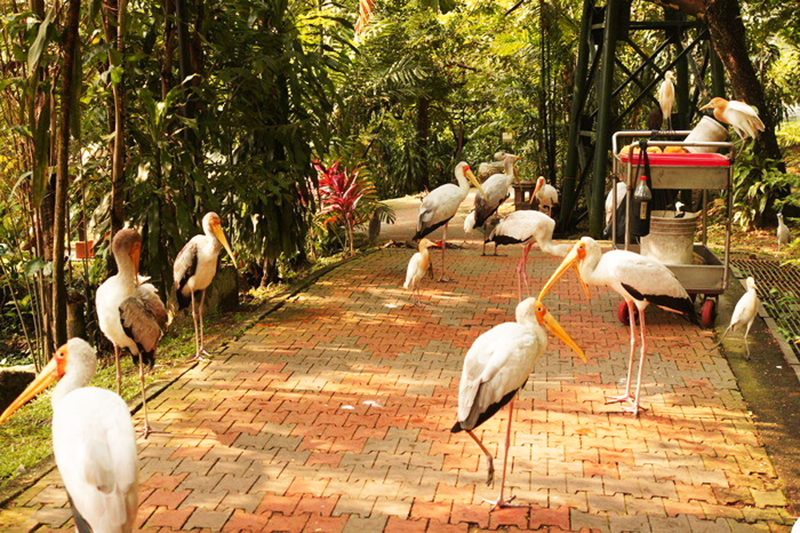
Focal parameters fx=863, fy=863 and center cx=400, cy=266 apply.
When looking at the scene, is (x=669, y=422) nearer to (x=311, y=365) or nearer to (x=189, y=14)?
(x=311, y=365)

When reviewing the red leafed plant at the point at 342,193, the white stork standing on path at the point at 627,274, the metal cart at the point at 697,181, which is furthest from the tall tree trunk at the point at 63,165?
the red leafed plant at the point at 342,193

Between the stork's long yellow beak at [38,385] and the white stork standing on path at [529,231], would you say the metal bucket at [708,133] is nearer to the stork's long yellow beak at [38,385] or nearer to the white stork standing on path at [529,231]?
the white stork standing on path at [529,231]

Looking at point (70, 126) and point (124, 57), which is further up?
point (124, 57)

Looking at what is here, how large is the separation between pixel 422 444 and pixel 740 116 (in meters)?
5.68

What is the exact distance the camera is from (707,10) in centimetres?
1275

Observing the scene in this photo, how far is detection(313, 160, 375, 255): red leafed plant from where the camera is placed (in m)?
13.4

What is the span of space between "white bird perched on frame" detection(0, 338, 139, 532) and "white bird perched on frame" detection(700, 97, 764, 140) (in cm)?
749

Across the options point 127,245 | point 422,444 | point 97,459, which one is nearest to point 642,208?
point 422,444

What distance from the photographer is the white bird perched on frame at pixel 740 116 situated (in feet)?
30.5

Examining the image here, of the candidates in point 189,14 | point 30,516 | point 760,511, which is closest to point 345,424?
point 30,516

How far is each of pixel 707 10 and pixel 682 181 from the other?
205 inches

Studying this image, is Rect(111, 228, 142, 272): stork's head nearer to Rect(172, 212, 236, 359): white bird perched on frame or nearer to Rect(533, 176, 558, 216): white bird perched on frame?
Rect(172, 212, 236, 359): white bird perched on frame

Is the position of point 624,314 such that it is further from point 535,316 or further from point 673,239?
point 535,316

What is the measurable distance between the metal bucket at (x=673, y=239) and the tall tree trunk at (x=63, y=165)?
578 cm
